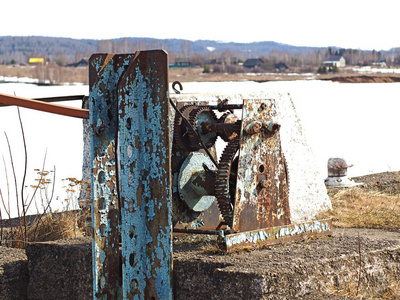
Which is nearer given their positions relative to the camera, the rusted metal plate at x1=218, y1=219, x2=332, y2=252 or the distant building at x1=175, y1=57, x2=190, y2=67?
the rusted metal plate at x1=218, y1=219, x2=332, y2=252

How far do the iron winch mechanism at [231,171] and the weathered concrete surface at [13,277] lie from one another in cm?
108

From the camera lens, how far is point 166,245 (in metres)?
3.12

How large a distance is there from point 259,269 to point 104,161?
3.25 feet

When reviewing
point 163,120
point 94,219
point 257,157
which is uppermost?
point 163,120

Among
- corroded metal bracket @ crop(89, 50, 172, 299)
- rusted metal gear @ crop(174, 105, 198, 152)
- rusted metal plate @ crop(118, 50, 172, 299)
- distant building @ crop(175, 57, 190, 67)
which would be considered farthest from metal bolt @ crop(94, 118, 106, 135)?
distant building @ crop(175, 57, 190, 67)

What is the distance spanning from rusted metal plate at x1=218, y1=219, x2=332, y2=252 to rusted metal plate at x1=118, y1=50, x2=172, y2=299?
1.20 feet

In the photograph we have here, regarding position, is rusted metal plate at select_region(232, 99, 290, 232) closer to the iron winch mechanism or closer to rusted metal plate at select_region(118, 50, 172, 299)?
the iron winch mechanism

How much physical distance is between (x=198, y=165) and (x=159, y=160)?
2.60ft

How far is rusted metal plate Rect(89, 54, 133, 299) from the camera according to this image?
3225 millimetres

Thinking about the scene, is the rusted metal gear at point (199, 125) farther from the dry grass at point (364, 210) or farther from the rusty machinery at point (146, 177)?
the dry grass at point (364, 210)

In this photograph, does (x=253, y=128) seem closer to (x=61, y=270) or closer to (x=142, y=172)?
(x=142, y=172)

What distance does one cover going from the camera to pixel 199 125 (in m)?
3.84

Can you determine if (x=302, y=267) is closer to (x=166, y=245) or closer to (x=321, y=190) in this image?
(x=166, y=245)

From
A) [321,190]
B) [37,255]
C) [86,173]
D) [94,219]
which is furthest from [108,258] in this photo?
[321,190]
